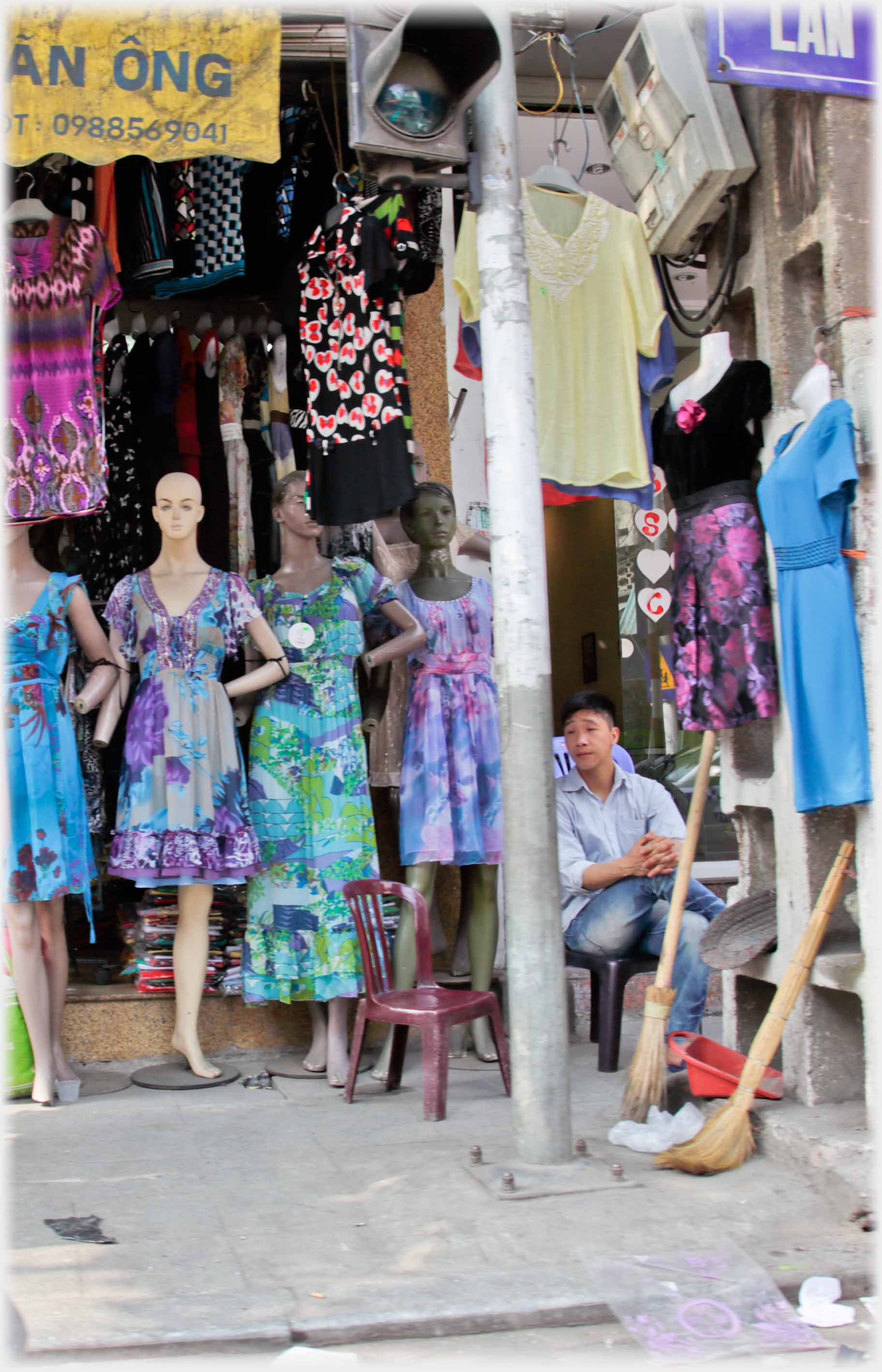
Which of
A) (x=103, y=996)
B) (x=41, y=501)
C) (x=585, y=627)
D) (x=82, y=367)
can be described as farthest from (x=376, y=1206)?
(x=585, y=627)

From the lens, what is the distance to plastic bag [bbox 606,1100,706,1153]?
4.04 meters

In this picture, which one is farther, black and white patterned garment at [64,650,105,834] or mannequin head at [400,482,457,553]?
mannequin head at [400,482,457,553]

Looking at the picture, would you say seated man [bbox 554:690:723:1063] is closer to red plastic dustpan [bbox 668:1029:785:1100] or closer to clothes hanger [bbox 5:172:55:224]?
red plastic dustpan [bbox 668:1029:785:1100]

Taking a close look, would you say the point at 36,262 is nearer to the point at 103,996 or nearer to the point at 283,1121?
the point at 103,996

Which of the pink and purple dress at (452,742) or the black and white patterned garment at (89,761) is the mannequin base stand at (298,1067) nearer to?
the pink and purple dress at (452,742)

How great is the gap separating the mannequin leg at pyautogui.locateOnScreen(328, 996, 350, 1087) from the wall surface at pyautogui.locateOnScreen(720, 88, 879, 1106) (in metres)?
1.52

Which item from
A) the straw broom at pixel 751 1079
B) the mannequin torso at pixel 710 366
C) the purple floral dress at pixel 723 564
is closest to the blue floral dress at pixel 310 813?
the purple floral dress at pixel 723 564

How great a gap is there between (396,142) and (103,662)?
2.30m

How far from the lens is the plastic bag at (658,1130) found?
404cm

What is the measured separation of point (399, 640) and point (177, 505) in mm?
1054

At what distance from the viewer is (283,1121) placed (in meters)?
4.55

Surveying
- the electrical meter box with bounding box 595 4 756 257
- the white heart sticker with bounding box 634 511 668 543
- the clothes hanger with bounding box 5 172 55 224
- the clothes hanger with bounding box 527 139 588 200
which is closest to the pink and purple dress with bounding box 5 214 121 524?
the clothes hanger with bounding box 5 172 55 224

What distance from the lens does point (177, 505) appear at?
17.1ft

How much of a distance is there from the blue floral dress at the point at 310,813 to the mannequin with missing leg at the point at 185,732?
124mm
